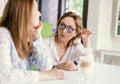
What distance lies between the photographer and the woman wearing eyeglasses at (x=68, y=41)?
1.64 metres

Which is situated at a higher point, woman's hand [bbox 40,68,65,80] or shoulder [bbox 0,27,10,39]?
shoulder [bbox 0,27,10,39]

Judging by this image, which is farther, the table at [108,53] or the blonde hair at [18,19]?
the table at [108,53]

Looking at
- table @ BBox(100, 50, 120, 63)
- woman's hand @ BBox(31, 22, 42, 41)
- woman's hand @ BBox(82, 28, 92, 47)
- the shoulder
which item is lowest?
table @ BBox(100, 50, 120, 63)

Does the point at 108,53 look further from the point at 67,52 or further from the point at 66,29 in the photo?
the point at 66,29

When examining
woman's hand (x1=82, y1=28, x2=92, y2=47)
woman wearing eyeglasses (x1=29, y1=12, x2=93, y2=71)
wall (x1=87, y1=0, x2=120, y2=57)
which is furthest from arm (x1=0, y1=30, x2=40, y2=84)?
wall (x1=87, y1=0, x2=120, y2=57)

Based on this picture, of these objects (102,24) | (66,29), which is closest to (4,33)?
(66,29)

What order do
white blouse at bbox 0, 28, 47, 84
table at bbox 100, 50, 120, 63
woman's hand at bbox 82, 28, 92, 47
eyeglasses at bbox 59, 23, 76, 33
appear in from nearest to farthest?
white blouse at bbox 0, 28, 47, 84
eyeglasses at bbox 59, 23, 76, 33
woman's hand at bbox 82, 28, 92, 47
table at bbox 100, 50, 120, 63

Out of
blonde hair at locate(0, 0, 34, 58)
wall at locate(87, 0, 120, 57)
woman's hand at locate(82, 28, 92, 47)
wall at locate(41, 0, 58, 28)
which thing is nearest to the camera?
blonde hair at locate(0, 0, 34, 58)

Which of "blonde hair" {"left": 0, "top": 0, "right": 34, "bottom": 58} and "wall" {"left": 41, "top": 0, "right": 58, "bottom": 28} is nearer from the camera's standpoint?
"blonde hair" {"left": 0, "top": 0, "right": 34, "bottom": 58}

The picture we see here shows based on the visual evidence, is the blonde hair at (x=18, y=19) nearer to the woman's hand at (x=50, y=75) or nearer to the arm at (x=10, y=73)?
the arm at (x=10, y=73)

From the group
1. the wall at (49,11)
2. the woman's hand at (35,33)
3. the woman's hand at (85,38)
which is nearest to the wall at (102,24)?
the wall at (49,11)

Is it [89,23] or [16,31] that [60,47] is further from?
[89,23]

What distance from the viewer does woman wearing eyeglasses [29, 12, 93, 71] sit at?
64.7 inches

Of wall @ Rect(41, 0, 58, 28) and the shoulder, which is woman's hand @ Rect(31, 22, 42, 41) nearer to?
the shoulder
